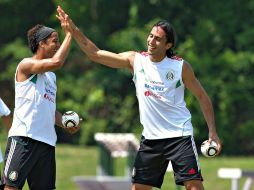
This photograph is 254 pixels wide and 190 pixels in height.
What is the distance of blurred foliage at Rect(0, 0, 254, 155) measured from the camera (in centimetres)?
3030

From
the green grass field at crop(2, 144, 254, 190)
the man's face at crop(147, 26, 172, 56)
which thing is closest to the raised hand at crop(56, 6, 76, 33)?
the man's face at crop(147, 26, 172, 56)

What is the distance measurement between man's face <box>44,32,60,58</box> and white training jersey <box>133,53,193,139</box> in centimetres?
85

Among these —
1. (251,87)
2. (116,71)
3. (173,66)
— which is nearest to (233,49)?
(251,87)

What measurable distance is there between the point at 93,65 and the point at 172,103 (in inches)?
902

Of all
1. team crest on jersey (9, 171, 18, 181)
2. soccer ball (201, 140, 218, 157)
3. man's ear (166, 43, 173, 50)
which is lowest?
team crest on jersey (9, 171, 18, 181)

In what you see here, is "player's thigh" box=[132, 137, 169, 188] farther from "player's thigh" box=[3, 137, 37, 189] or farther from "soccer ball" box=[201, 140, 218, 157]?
"player's thigh" box=[3, 137, 37, 189]

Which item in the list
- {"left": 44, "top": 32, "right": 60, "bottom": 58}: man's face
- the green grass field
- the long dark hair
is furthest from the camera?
the green grass field

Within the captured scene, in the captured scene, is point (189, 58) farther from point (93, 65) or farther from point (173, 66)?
point (173, 66)

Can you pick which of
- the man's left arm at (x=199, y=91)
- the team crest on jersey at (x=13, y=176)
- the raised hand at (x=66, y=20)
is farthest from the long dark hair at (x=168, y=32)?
the team crest on jersey at (x=13, y=176)

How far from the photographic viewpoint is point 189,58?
30.1 m

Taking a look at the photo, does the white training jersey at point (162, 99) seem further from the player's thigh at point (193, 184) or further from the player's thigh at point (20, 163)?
the player's thigh at point (20, 163)

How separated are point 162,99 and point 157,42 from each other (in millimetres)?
548

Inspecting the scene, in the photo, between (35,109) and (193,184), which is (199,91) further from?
(35,109)

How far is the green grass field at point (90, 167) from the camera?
19.7 meters
